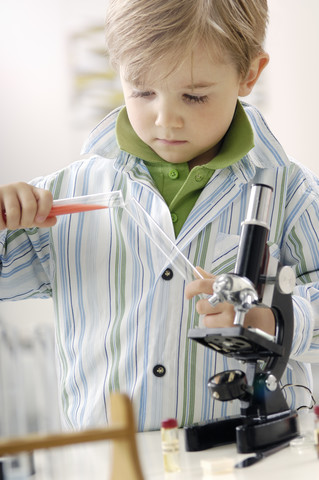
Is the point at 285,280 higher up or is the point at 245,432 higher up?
the point at 285,280

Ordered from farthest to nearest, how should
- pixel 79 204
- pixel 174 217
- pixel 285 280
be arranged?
pixel 174 217 < pixel 79 204 < pixel 285 280

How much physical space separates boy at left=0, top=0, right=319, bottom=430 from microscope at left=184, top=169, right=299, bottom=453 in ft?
0.40

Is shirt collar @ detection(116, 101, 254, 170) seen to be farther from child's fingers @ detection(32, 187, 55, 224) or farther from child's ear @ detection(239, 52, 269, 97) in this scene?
child's fingers @ detection(32, 187, 55, 224)

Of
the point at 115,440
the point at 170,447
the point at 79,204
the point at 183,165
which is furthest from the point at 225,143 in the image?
the point at 115,440

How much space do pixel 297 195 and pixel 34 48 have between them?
4.72 ft

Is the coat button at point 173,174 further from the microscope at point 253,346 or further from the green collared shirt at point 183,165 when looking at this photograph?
the microscope at point 253,346

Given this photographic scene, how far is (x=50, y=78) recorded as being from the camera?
2.32 metres

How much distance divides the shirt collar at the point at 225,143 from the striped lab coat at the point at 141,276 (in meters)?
0.02

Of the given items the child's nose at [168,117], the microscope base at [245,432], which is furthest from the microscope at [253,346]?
the child's nose at [168,117]

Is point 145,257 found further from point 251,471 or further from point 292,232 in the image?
point 251,471

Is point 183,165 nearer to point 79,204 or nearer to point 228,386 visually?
point 79,204

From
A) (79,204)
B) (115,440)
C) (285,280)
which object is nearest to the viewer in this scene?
(115,440)

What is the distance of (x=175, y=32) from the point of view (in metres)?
0.99

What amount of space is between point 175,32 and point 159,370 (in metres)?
0.45
